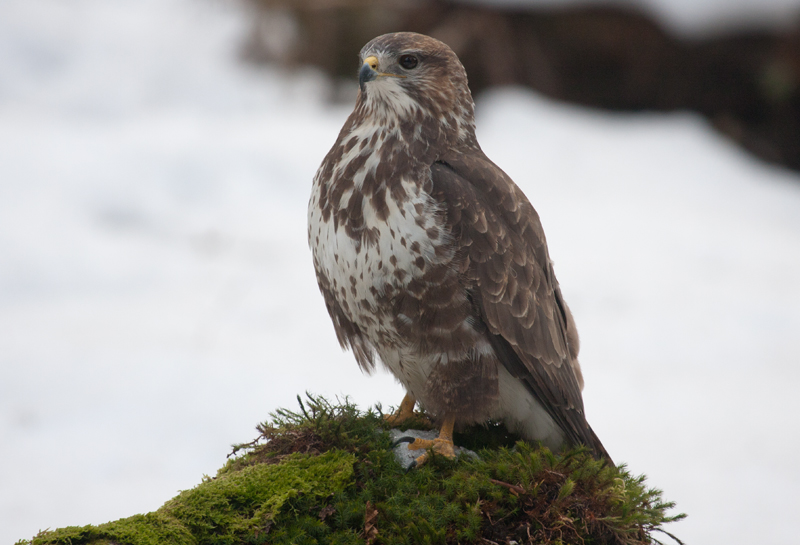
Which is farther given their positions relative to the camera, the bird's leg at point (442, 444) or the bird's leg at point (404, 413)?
the bird's leg at point (404, 413)

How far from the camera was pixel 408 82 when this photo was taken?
363cm

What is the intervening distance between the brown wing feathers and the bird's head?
255mm

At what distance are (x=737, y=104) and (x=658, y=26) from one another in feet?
5.45

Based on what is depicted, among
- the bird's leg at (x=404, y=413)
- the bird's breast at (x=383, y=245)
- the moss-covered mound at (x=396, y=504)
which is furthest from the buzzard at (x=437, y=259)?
the moss-covered mound at (x=396, y=504)

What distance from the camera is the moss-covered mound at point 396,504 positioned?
3.02m

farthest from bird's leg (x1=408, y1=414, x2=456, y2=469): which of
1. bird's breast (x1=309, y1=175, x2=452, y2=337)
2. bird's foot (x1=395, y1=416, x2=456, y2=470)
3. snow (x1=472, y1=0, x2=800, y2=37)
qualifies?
snow (x1=472, y1=0, x2=800, y2=37)

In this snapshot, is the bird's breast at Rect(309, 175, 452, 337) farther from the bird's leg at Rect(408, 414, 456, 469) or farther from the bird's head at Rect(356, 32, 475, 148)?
the bird's leg at Rect(408, 414, 456, 469)

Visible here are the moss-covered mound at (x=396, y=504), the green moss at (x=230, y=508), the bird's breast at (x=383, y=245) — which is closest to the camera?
the green moss at (x=230, y=508)

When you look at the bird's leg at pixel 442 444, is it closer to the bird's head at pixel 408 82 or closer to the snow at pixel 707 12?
the bird's head at pixel 408 82

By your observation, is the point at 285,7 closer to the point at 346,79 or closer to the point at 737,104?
the point at 346,79

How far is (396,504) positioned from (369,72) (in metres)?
1.93

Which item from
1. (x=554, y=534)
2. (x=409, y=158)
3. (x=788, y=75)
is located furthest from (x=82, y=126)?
(x=788, y=75)

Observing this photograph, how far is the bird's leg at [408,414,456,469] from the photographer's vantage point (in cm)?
346

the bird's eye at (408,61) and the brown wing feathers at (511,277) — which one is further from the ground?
the bird's eye at (408,61)
